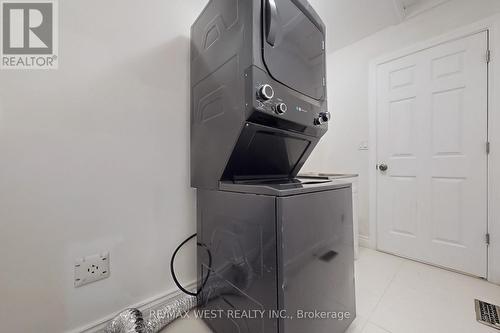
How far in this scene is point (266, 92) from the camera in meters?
0.71

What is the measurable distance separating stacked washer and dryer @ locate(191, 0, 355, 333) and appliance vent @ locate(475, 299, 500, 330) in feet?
2.57

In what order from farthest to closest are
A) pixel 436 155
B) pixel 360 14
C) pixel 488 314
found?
pixel 360 14 < pixel 436 155 < pixel 488 314

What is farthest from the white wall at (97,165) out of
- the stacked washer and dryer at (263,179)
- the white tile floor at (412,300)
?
the white tile floor at (412,300)

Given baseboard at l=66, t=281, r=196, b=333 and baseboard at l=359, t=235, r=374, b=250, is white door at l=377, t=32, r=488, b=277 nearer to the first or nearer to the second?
baseboard at l=359, t=235, r=374, b=250

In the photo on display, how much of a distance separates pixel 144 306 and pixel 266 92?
1.22 metres

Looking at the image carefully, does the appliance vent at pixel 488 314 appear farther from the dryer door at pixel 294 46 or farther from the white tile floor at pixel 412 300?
the dryer door at pixel 294 46

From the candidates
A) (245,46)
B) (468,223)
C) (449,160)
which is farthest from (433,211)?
(245,46)

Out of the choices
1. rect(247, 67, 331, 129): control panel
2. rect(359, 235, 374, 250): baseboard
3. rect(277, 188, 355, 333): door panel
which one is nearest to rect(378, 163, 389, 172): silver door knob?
rect(359, 235, 374, 250): baseboard

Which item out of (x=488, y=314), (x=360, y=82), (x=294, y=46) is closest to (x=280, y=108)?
(x=294, y=46)

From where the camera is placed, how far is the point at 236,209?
0.81 metres

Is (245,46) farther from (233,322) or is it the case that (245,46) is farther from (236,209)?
(233,322)

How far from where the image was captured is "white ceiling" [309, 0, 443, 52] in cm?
182

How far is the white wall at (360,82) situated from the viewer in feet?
5.79

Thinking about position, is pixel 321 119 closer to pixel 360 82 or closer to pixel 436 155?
pixel 436 155
